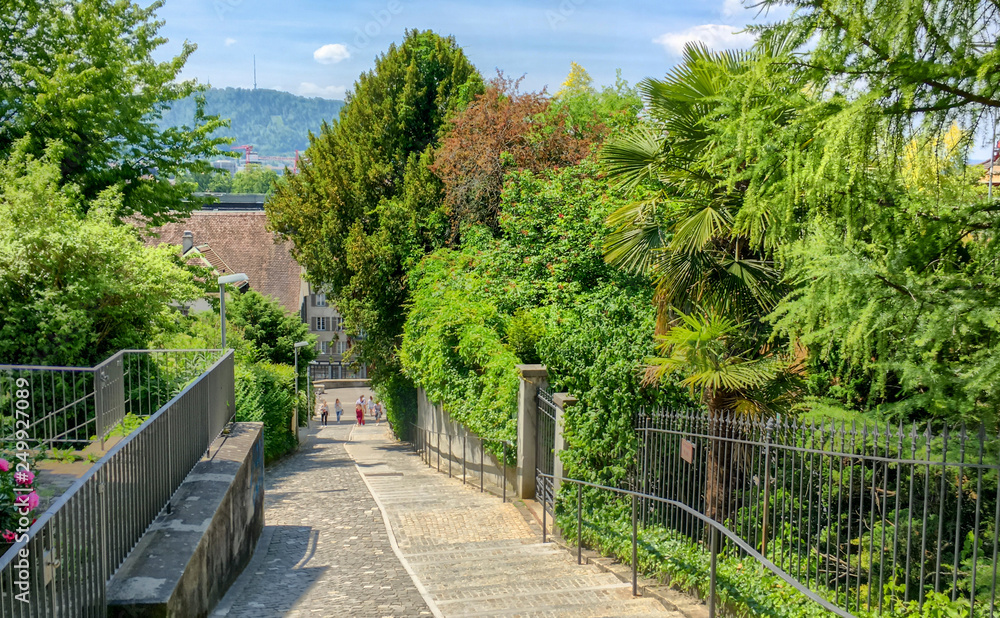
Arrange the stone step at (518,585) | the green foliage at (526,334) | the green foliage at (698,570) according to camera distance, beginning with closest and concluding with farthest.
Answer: the green foliage at (698,570)
the stone step at (518,585)
the green foliage at (526,334)

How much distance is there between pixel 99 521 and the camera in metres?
5.01

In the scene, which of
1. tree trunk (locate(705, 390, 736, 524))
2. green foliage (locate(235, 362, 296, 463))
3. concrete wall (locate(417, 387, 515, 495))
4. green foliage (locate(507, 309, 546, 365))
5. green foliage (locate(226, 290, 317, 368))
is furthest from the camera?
green foliage (locate(226, 290, 317, 368))

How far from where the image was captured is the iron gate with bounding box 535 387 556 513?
39.3 feet

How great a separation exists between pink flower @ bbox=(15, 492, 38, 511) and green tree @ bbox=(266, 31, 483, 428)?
61.9 ft

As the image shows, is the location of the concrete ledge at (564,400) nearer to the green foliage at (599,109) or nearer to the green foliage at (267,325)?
the green foliage at (599,109)

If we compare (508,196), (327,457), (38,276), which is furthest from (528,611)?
(327,457)

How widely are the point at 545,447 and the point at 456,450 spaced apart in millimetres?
7120

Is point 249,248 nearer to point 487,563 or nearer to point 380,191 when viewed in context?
point 380,191

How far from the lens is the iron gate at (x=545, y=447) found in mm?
11977

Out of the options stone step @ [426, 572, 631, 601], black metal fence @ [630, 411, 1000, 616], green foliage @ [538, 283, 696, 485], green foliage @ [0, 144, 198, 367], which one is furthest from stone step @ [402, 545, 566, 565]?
green foliage @ [0, 144, 198, 367]

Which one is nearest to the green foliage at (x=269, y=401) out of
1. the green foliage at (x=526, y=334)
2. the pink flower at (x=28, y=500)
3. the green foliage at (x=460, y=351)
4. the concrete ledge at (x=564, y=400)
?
the green foliage at (x=460, y=351)

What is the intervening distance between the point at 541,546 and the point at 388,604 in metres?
3.18

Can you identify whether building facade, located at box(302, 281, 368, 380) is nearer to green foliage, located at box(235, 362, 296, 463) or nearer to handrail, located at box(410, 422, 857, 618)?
green foliage, located at box(235, 362, 296, 463)

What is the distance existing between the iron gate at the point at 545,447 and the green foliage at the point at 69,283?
17.9ft
